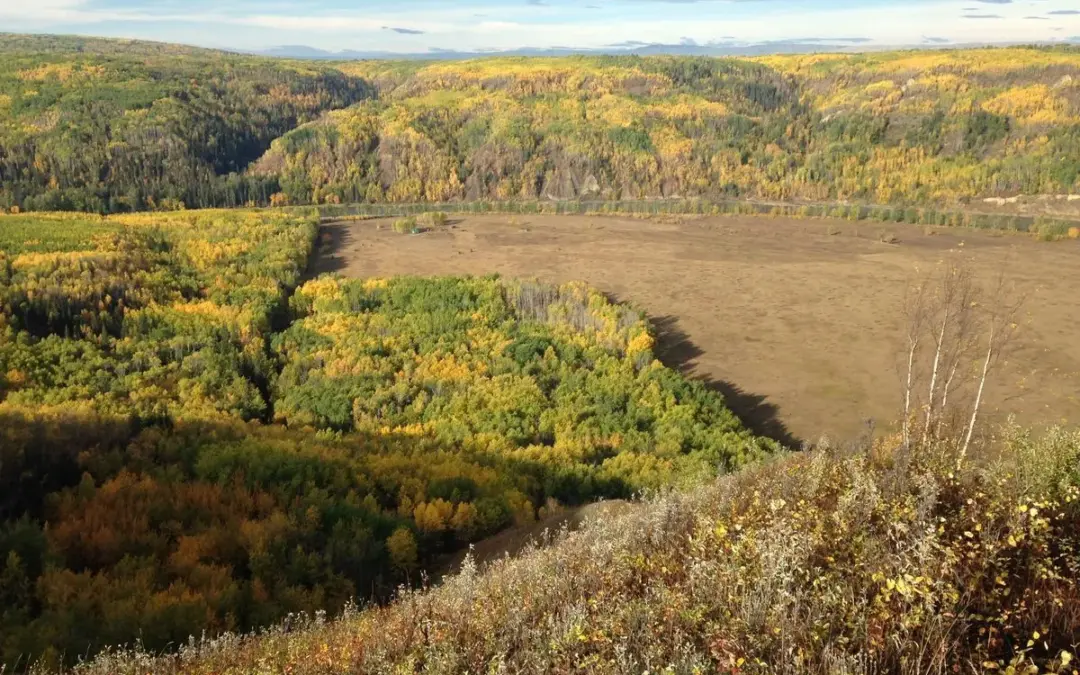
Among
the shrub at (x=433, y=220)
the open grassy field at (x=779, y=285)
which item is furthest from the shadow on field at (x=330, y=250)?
the shrub at (x=433, y=220)

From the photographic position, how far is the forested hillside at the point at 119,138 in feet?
420

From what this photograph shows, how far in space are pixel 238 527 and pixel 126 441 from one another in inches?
444

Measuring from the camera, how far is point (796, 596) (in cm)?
689

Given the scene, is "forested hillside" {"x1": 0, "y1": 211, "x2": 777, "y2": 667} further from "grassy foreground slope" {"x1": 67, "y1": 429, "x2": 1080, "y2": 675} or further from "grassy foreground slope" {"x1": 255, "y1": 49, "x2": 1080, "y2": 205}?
"grassy foreground slope" {"x1": 255, "y1": 49, "x2": 1080, "y2": 205}

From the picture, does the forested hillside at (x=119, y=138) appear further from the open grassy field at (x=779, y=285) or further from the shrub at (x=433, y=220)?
the shrub at (x=433, y=220)

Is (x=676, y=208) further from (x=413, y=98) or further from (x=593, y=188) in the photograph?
(x=413, y=98)

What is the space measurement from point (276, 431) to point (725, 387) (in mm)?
26496

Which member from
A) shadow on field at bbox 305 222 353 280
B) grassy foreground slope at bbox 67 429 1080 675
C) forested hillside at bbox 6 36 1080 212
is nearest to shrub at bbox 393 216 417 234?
shadow on field at bbox 305 222 353 280

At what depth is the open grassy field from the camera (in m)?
42.1

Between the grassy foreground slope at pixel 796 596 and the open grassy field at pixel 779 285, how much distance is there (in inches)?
362

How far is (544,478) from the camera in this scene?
30469 mm

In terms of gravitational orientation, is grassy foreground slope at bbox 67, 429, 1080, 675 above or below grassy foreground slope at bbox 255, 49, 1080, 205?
below

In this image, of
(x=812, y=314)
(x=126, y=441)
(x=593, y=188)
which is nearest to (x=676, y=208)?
(x=593, y=188)

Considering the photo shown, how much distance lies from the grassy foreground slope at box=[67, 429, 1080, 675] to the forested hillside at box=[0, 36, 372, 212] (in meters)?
131
